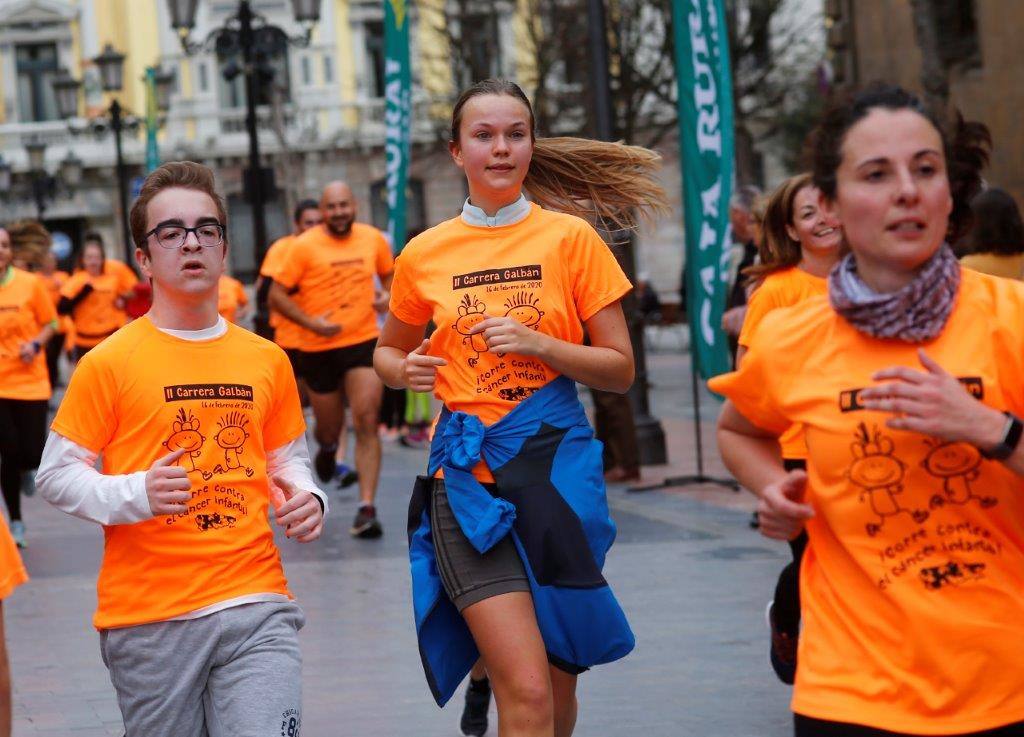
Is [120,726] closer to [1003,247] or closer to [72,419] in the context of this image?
[72,419]

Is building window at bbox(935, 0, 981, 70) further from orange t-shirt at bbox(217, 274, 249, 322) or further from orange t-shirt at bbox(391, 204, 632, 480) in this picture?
orange t-shirt at bbox(391, 204, 632, 480)

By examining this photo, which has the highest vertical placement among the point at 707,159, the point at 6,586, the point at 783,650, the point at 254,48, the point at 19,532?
the point at 254,48

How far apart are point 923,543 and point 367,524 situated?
7.87 metres

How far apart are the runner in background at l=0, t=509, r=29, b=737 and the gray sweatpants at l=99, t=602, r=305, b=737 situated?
0.56 metres

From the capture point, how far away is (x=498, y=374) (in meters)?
4.93

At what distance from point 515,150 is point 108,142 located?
53074 mm

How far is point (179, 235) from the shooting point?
Result: 4.45 metres

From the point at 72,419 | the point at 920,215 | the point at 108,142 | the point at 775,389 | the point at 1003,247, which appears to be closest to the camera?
the point at 920,215

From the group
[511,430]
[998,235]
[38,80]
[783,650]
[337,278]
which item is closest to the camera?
[511,430]

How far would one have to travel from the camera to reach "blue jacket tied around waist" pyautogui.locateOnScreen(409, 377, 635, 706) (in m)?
4.84

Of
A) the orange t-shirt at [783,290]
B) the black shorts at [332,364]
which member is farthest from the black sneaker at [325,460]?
the orange t-shirt at [783,290]

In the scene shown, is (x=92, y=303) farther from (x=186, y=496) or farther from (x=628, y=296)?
(x=186, y=496)

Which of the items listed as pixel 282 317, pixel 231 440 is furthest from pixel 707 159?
pixel 231 440

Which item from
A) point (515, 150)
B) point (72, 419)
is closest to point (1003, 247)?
point (515, 150)
